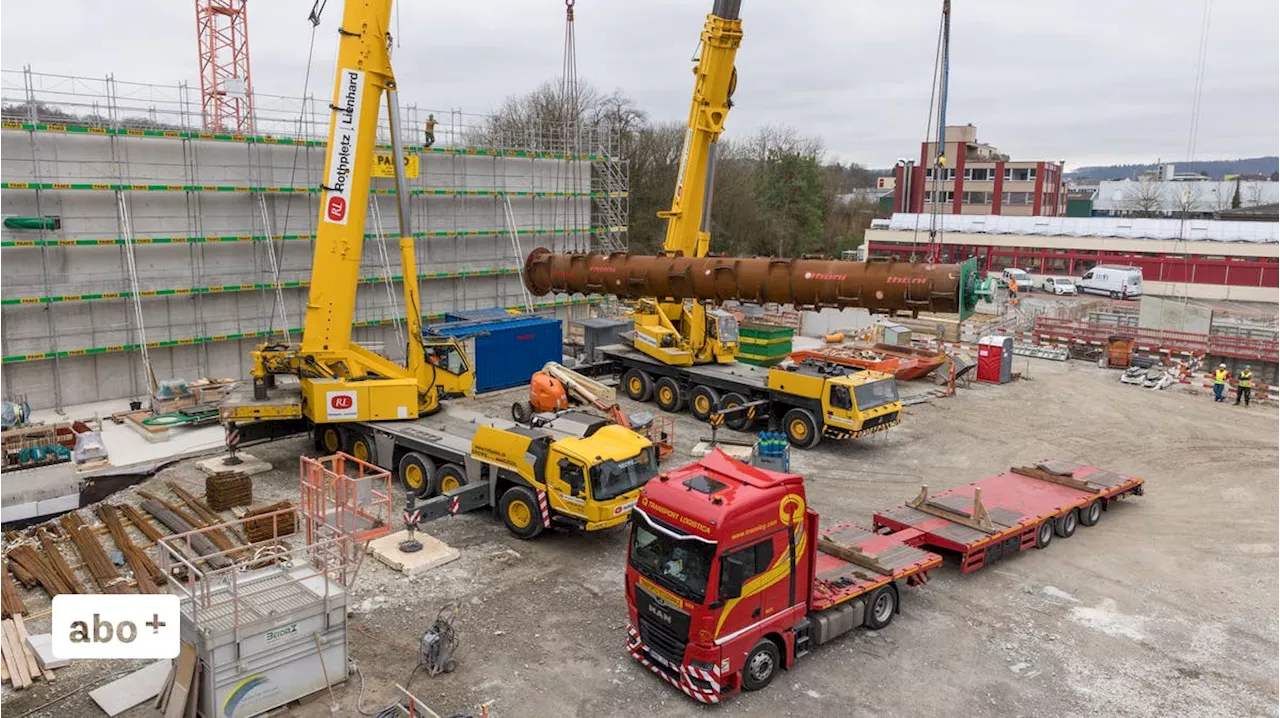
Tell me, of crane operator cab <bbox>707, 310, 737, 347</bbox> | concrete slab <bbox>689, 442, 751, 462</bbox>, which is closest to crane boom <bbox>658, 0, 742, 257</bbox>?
crane operator cab <bbox>707, 310, 737, 347</bbox>

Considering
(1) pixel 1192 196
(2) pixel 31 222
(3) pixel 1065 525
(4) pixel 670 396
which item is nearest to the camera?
(3) pixel 1065 525

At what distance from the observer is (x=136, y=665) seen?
970 cm

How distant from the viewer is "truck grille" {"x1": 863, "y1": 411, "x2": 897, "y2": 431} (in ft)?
59.7

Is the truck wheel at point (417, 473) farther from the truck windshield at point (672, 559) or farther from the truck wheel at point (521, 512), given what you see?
the truck windshield at point (672, 559)

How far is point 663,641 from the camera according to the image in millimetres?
9391

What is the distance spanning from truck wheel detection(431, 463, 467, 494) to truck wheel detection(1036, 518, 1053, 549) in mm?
9443

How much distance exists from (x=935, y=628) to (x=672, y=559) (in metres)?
4.27

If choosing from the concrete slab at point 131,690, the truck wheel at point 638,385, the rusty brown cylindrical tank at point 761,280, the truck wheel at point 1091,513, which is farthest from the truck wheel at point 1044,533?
the concrete slab at point 131,690

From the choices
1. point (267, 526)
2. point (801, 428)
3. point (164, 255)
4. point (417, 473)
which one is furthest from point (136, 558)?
point (801, 428)

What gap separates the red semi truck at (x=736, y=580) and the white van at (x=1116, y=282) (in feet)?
132

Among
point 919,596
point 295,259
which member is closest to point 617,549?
point 919,596

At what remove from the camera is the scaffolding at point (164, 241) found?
64.2 ft

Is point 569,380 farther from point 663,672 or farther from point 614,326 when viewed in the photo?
point 663,672

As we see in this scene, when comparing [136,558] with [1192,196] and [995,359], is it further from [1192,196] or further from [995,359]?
[1192,196]
